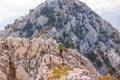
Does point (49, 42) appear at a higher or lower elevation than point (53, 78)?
higher

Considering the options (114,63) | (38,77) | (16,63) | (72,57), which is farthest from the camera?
(114,63)

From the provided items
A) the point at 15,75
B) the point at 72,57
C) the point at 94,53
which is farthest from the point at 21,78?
the point at 94,53

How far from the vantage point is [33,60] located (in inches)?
2864

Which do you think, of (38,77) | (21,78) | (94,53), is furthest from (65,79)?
(94,53)

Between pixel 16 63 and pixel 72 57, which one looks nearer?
pixel 16 63

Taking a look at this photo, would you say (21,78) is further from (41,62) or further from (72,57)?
(72,57)

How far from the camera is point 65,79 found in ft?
203

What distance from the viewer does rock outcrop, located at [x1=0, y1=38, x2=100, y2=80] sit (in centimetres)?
6731

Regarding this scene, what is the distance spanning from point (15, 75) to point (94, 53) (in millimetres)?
128161

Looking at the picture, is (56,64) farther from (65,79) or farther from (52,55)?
(65,79)

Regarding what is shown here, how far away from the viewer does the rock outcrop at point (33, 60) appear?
221 ft

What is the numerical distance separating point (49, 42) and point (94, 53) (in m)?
120

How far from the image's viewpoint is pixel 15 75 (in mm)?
69688

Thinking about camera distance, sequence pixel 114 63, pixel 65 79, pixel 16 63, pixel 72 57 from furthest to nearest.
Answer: pixel 114 63
pixel 72 57
pixel 16 63
pixel 65 79
